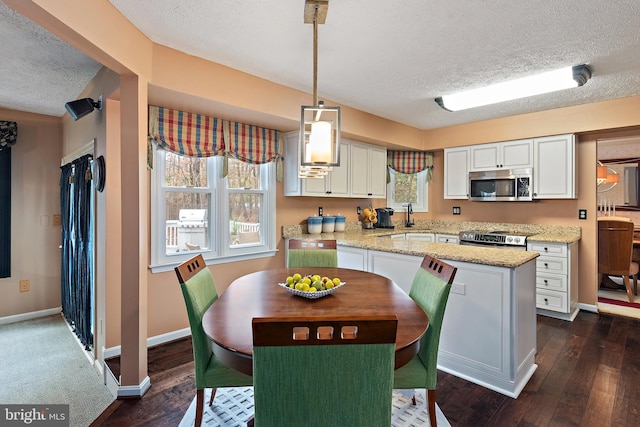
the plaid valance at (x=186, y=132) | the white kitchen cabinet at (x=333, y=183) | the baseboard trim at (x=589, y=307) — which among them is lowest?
the baseboard trim at (x=589, y=307)

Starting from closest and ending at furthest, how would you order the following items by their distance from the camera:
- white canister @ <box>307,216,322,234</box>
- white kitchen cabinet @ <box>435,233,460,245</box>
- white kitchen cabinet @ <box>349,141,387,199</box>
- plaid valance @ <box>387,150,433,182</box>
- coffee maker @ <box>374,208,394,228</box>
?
white canister @ <box>307,216,322,234</box> < white kitchen cabinet @ <box>349,141,387,199</box> < white kitchen cabinet @ <box>435,233,460,245</box> < coffee maker @ <box>374,208,394,228</box> < plaid valance @ <box>387,150,433,182</box>

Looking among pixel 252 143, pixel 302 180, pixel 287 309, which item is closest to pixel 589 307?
pixel 302 180

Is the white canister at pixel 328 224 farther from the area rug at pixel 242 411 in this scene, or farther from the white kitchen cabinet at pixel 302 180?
the area rug at pixel 242 411

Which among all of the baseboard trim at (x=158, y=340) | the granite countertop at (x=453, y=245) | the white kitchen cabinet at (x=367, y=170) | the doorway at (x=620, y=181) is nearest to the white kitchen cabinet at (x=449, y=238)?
the granite countertop at (x=453, y=245)

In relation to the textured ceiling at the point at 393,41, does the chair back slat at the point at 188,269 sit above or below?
below

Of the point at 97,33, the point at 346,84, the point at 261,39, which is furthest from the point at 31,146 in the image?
the point at 346,84

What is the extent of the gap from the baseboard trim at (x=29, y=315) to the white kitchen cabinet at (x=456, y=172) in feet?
17.4

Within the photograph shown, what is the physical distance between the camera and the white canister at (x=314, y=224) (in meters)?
3.90

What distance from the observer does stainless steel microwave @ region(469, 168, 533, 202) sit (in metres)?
4.00

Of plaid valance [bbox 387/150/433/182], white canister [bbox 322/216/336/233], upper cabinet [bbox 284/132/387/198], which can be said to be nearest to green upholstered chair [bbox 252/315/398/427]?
upper cabinet [bbox 284/132/387/198]

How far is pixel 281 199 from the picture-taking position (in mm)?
3750

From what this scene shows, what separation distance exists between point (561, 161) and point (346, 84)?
8.99ft

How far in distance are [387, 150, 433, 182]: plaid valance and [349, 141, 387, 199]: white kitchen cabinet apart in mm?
411

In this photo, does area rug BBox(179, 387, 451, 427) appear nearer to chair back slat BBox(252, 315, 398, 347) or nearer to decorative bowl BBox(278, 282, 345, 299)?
decorative bowl BBox(278, 282, 345, 299)
